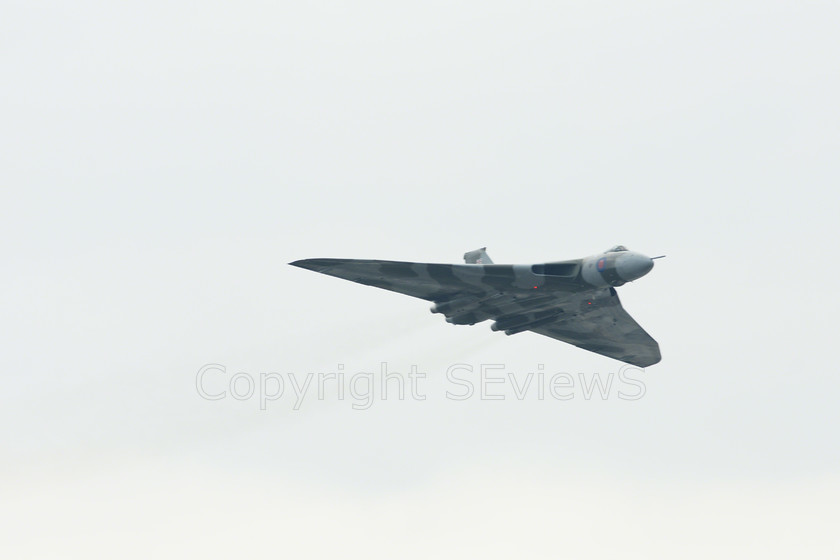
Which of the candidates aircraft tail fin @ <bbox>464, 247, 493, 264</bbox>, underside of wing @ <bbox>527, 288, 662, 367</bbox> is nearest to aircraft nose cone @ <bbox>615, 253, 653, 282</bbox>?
underside of wing @ <bbox>527, 288, 662, 367</bbox>

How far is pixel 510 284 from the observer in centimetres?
4622

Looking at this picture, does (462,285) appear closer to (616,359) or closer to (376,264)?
(376,264)

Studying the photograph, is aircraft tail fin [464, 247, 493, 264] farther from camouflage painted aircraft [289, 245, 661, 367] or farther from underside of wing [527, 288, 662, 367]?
underside of wing [527, 288, 662, 367]

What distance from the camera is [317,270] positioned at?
154 ft

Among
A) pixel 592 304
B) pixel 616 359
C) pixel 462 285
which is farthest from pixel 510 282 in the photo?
pixel 616 359

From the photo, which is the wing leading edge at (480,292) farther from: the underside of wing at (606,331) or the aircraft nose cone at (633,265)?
the aircraft nose cone at (633,265)

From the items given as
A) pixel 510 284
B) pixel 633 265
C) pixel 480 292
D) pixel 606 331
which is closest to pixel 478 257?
pixel 480 292

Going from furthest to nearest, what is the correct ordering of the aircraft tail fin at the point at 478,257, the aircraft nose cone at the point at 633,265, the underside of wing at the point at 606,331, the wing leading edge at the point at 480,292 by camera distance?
1. the underside of wing at the point at 606,331
2. the aircraft tail fin at the point at 478,257
3. the wing leading edge at the point at 480,292
4. the aircraft nose cone at the point at 633,265

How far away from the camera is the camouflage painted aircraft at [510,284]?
44987mm

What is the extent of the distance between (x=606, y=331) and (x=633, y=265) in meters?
11.1

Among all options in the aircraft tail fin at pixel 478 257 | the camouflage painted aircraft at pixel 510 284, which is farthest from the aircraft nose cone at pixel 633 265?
the aircraft tail fin at pixel 478 257

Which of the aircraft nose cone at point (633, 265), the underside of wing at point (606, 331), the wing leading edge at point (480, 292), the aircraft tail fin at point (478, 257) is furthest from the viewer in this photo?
the underside of wing at point (606, 331)

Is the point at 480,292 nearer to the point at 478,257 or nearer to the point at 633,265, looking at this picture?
the point at 478,257

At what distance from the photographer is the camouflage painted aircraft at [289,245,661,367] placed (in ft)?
148
